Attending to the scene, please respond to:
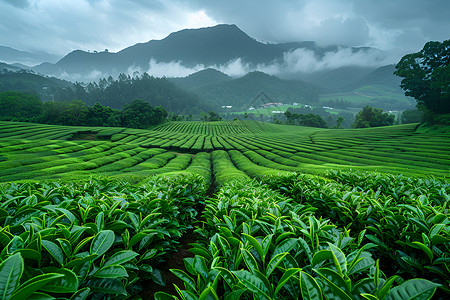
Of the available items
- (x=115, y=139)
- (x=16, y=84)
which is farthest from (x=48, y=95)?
(x=115, y=139)

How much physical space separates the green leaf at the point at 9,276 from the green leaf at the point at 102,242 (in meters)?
0.43

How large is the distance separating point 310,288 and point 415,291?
1.89 ft

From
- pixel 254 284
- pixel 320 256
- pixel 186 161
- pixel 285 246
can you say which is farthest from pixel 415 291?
pixel 186 161

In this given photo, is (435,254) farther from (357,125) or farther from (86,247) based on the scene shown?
(357,125)

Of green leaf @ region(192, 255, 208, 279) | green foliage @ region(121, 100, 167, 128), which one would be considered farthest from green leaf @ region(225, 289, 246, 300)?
green foliage @ region(121, 100, 167, 128)

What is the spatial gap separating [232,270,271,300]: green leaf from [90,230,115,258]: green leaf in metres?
1.02

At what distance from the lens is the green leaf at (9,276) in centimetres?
93

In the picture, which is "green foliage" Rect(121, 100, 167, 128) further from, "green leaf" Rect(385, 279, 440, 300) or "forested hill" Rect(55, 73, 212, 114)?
"green leaf" Rect(385, 279, 440, 300)

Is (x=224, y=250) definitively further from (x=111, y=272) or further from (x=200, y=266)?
(x=111, y=272)

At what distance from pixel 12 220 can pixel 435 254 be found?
4.40 metres

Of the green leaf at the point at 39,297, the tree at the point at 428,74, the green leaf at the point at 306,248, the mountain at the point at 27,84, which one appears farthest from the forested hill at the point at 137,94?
the green leaf at the point at 306,248

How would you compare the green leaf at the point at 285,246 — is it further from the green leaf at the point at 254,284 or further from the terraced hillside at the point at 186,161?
the terraced hillside at the point at 186,161

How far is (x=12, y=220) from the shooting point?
1.90 meters

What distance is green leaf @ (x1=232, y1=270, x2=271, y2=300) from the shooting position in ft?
3.75
